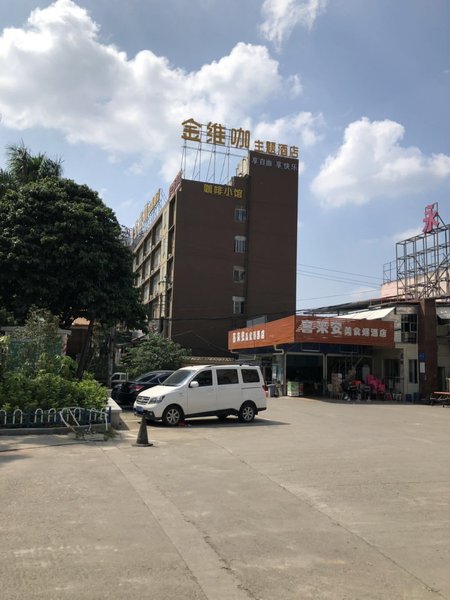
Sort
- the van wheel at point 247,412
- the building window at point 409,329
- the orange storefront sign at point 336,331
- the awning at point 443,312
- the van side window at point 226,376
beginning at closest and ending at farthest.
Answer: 1. the van side window at point 226,376
2. the van wheel at point 247,412
3. the orange storefront sign at point 336,331
4. the building window at point 409,329
5. the awning at point 443,312

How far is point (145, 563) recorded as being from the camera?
490 centimetres

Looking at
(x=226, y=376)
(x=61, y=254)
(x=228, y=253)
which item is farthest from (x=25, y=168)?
(x=228, y=253)

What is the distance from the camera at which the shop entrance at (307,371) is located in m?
33.9

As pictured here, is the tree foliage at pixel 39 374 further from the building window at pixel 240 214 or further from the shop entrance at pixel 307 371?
the building window at pixel 240 214

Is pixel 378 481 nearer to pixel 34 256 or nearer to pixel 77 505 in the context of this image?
pixel 77 505

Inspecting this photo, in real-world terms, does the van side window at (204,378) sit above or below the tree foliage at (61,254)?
below

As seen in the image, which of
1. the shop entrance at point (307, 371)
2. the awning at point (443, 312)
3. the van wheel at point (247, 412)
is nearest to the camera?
the van wheel at point (247, 412)

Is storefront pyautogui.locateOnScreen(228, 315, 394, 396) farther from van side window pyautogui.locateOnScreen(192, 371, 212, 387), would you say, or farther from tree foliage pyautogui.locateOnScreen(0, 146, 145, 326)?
van side window pyautogui.locateOnScreen(192, 371, 212, 387)

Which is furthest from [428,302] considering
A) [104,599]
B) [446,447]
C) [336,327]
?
[104,599]

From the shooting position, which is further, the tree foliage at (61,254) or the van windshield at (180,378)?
the tree foliage at (61,254)

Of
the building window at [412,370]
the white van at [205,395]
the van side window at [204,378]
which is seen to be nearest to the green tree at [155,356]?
the building window at [412,370]

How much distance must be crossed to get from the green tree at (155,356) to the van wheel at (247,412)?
22.6 m

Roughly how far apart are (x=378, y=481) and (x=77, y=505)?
4825 mm

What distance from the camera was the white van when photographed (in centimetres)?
1600
